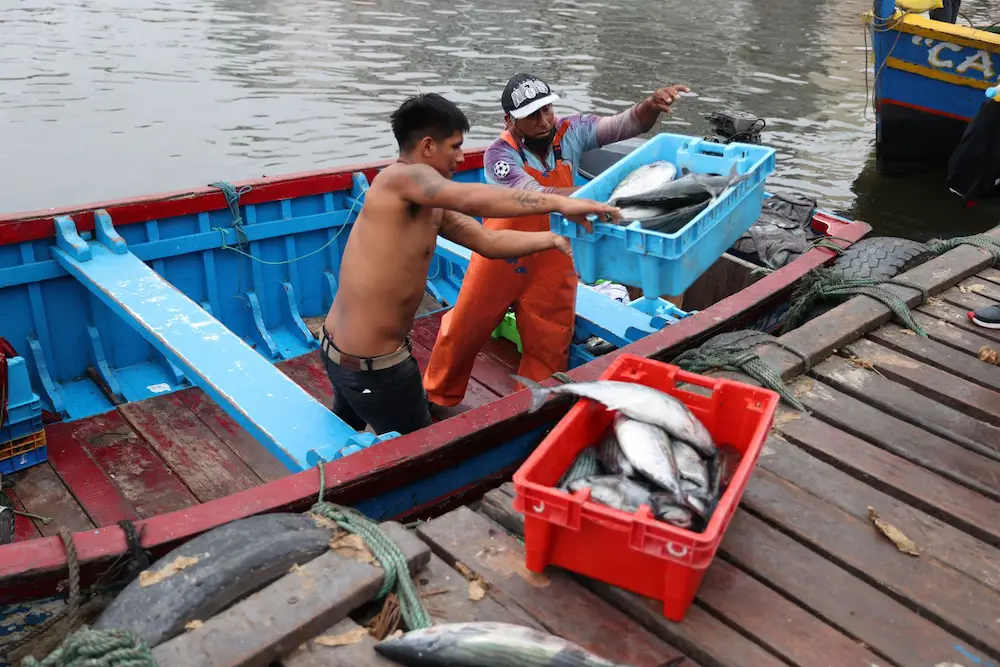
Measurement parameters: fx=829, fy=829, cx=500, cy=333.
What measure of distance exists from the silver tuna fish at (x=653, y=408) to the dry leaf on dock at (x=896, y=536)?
70cm

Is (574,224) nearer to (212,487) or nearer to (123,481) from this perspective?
(212,487)

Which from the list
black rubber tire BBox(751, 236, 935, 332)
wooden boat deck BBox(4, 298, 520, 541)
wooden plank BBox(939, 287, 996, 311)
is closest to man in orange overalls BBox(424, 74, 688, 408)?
wooden boat deck BBox(4, 298, 520, 541)

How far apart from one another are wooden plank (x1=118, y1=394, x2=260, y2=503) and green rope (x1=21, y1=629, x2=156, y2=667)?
2.18 meters

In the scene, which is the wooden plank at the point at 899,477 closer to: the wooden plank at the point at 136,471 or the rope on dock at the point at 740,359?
the rope on dock at the point at 740,359

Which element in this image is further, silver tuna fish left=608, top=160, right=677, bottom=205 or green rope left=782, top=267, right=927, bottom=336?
green rope left=782, top=267, right=927, bottom=336

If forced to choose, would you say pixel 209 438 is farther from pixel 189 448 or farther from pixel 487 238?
pixel 487 238

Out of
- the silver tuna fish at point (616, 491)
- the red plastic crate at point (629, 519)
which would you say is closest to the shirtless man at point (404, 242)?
the red plastic crate at point (629, 519)

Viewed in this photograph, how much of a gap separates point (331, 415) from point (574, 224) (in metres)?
1.55

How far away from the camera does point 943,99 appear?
1241 centimetres

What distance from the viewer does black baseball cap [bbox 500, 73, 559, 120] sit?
463 centimetres

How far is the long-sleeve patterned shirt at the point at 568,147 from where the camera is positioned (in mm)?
4637

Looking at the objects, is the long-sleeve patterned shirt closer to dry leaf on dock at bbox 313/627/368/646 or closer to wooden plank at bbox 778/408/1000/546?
wooden plank at bbox 778/408/1000/546

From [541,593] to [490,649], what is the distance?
20.0 inches

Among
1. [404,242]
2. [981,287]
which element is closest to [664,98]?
[404,242]
